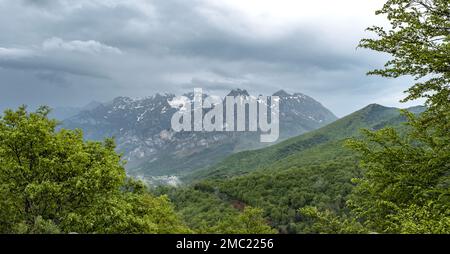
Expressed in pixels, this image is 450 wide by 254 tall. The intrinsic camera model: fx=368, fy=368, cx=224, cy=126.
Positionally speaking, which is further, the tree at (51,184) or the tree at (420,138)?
the tree at (51,184)

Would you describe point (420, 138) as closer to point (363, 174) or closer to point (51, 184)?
point (363, 174)

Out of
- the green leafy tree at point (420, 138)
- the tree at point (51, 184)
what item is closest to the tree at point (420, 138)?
the green leafy tree at point (420, 138)

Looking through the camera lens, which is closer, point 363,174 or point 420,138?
point 420,138

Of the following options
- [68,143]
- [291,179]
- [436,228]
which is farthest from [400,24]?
[291,179]

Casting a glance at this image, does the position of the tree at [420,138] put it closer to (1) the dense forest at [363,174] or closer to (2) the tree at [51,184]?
(1) the dense forest at [363,174]

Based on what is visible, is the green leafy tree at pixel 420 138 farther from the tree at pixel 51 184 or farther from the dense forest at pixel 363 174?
Answer: the tree at pixel 51 184

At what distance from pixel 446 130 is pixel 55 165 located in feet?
76.1

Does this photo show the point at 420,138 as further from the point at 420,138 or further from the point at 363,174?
the point at 363,174

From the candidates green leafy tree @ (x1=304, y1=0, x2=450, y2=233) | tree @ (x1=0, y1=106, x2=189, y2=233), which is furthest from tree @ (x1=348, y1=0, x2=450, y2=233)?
tree @ (x1=0, y1=106, x2=189, y2=233)

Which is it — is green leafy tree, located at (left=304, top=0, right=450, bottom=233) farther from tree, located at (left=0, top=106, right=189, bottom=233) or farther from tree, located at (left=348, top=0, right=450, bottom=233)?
tree, located at (left=0, top=106, right=189, bottom=233)

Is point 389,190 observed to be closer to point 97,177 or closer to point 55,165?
point 97,177

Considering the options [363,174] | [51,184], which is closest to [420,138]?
[363,174]
